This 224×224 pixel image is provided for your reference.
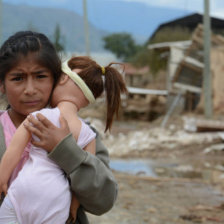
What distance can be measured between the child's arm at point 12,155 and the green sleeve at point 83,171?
104 millimetres

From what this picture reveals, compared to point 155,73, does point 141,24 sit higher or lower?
lower

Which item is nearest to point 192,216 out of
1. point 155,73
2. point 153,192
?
point 153,192

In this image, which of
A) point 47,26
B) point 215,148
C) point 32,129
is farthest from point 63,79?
point 215,148

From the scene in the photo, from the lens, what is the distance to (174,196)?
7379 millimetres

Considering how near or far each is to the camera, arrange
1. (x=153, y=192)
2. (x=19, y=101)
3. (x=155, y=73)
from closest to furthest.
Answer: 1. (x=19, y=101)
2. (x=153, y=192)
3. (x=155, y=73)

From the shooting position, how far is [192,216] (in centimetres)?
599

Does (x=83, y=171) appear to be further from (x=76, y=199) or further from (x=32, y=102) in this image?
(x=32, y=102)

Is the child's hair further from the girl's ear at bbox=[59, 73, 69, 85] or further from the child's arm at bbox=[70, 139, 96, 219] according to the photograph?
the child's arm at bbox=[70, 139, 96, 219]

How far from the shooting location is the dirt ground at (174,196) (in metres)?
5.87

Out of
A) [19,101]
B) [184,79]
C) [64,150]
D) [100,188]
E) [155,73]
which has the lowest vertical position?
[155,73]

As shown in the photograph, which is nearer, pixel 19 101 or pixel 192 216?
pixel 19 101

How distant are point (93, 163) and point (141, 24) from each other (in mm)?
102476

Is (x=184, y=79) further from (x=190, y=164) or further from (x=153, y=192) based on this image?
(x=153, y=192)

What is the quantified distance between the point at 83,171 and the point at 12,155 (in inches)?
9.6
